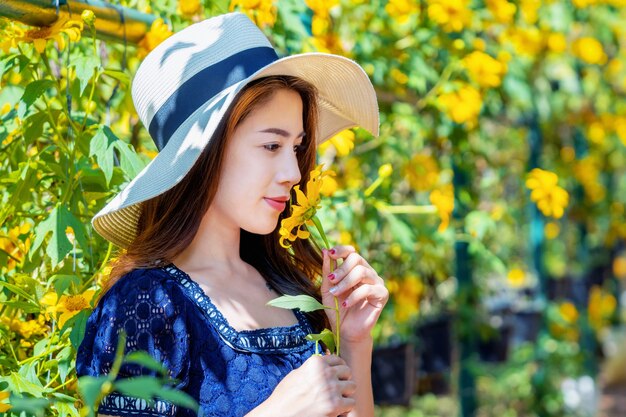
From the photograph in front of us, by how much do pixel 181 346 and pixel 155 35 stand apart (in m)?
0.75

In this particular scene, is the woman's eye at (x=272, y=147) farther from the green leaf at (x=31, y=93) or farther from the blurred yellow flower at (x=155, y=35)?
the blurred yellow flower at (x=155, y=35)

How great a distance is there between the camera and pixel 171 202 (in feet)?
4.75

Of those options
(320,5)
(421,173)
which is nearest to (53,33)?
(320,5)

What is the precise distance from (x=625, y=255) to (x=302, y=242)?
738cm

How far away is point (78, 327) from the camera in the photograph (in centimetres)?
146

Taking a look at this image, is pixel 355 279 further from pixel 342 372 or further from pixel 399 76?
pixel 399 76

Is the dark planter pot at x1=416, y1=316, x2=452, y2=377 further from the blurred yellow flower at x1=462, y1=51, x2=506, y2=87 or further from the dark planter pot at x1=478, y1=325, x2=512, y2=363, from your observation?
the blurred yellow flower at x1=462, y1=51, x2=506, y2=87

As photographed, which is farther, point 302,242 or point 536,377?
point 536,377

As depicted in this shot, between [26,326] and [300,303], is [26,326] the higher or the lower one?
the lower one

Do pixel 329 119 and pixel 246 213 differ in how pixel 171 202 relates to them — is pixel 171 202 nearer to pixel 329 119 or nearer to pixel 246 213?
pixel 246 213

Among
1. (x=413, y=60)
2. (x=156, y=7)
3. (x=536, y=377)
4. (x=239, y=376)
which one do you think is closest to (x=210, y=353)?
(x=239, y=376)

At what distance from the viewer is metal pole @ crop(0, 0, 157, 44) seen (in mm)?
1575

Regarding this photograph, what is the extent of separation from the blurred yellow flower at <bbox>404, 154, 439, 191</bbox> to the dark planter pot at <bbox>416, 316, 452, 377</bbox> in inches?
31.3

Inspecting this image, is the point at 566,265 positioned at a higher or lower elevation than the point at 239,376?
lower
